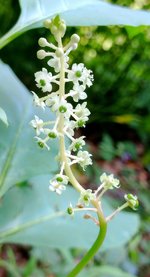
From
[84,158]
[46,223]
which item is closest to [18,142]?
[46,223]

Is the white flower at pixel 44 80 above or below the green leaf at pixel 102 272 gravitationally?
below

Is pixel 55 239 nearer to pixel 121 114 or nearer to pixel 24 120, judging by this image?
pixel 24 120

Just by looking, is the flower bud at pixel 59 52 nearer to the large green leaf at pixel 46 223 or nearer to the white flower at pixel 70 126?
the white flower at pixel 70 126

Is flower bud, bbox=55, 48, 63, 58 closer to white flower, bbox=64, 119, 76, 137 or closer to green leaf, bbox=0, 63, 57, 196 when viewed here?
white flower, bbox=64, 119, 76, 137

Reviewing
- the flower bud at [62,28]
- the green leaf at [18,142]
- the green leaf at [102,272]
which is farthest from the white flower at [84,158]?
the green leaf at [102,272]

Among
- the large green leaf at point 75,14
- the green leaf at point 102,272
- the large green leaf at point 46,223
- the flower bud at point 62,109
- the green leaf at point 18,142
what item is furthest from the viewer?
the green leaf at point 102,272

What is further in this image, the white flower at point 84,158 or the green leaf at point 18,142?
the green leaf at point 18,142

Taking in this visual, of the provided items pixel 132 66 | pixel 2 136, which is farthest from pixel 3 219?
pixel 132 66
